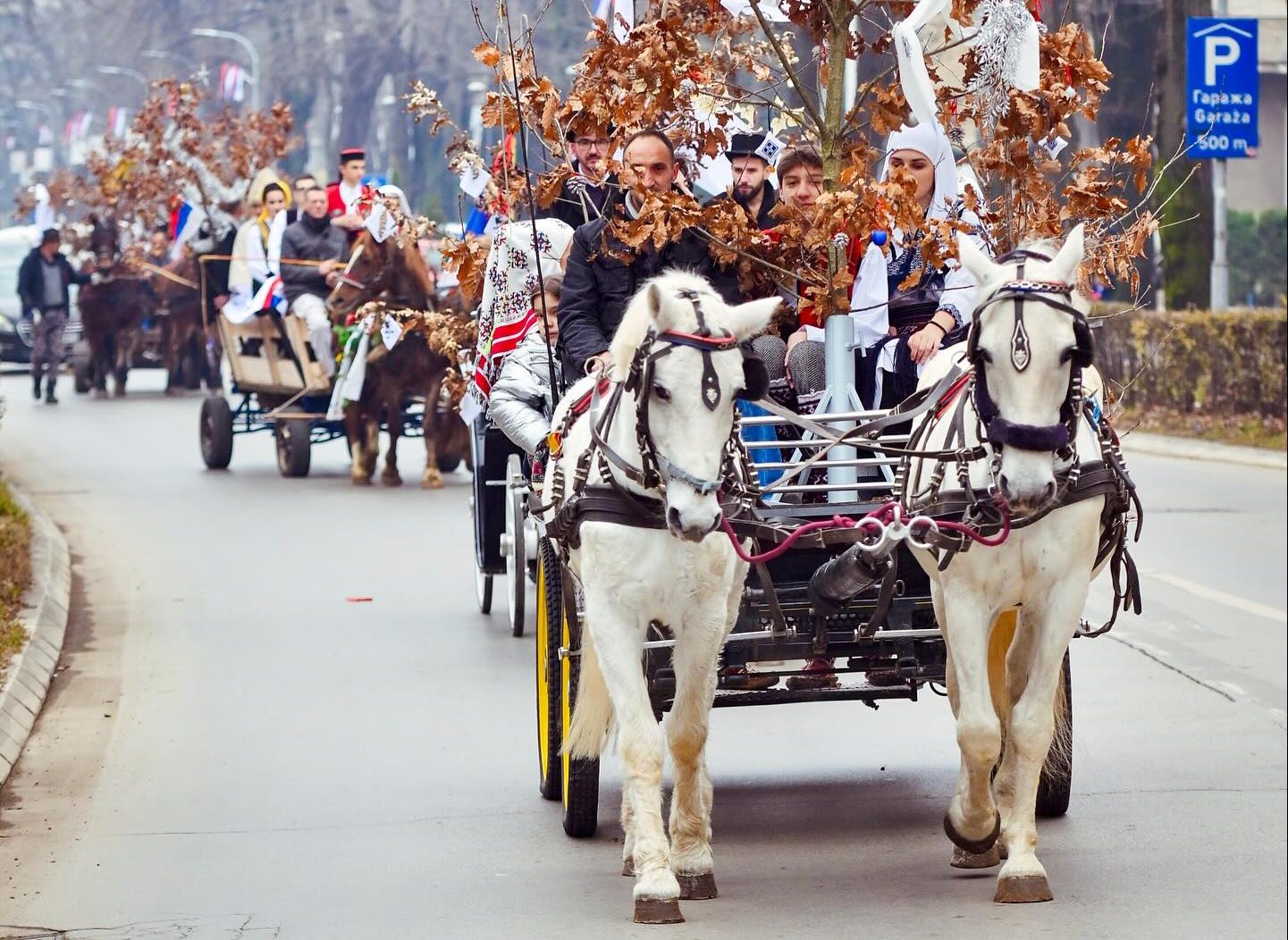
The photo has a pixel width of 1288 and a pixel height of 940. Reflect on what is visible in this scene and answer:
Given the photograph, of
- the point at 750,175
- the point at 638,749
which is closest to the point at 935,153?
the point at 750,175

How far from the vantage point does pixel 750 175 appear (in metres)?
9.11

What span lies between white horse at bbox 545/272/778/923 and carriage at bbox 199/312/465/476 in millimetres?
12938

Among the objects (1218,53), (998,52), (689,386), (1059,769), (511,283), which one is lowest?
(1059,769)

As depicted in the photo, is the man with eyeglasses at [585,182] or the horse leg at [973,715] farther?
the man with eyeglasses at [585,182]

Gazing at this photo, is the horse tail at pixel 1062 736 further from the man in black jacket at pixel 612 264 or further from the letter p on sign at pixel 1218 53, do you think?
the letter p on sign at pixel 1218 53

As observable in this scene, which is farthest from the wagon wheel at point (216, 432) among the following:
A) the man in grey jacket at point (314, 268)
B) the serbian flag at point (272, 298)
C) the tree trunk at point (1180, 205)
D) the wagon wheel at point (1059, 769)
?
the wagon wheel at point (1059, 769)

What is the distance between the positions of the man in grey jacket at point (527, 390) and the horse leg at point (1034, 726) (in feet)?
9.12

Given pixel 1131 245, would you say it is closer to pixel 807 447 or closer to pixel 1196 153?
pixel 807 447

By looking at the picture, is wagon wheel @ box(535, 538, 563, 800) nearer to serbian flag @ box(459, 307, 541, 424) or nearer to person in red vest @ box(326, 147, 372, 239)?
serbian flag @ box(459, 307, 541, 424)

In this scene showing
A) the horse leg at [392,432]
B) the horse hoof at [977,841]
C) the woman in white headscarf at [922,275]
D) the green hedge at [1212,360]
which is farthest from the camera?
the green hedge at [1212,360]

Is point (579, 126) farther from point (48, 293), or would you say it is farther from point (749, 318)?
point (48, 293)

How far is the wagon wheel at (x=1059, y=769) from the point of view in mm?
7531

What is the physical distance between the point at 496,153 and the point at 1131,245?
9.26ft

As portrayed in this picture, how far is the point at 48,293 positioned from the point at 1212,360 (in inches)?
684
